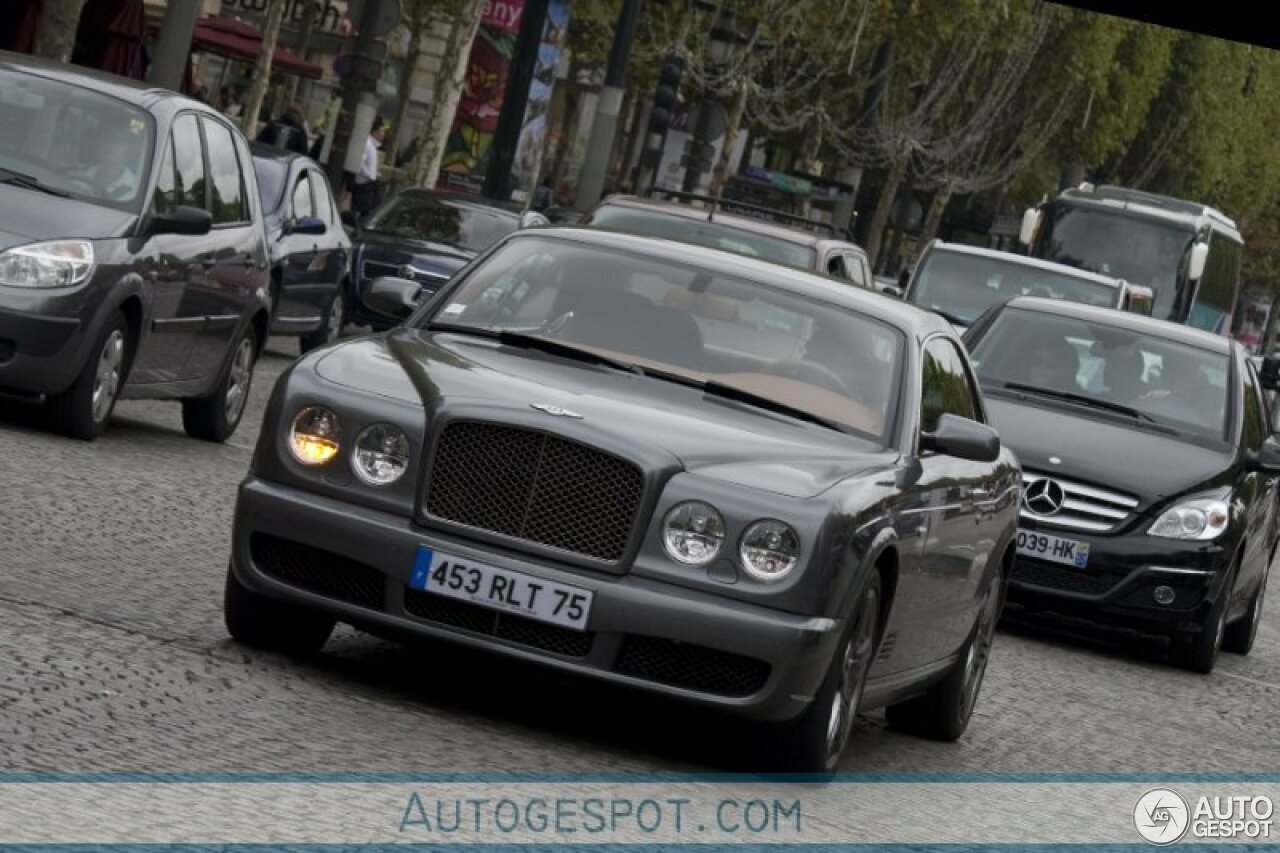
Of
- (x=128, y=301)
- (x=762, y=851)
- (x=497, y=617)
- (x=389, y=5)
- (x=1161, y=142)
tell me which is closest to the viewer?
(x=762, y=851)

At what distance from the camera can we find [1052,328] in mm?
17094

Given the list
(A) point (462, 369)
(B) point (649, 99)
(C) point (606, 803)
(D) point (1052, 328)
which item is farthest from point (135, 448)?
(B) point (649, 99)

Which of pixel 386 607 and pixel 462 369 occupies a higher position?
pixel 462 369

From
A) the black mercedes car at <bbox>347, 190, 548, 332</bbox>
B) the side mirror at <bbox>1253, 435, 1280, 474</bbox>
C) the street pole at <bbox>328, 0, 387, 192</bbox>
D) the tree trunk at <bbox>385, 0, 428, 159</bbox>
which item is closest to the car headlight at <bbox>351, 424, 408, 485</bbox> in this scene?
the side mirror at <bbox>1253, 435, 1280, 474</bbox>

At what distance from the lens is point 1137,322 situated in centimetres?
1694

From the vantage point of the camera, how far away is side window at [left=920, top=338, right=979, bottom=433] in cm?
1005

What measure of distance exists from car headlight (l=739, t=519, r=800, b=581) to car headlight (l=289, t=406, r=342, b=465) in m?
1.18

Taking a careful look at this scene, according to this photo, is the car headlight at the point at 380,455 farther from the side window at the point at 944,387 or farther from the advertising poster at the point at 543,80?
the advertising poster at the point at 543,80

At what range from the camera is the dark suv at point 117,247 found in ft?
46.7

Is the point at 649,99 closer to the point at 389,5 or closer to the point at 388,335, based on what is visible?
the point at 389,5

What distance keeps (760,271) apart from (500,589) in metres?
2.16

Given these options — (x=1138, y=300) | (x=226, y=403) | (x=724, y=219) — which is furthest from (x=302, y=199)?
(x=1138, y=300)

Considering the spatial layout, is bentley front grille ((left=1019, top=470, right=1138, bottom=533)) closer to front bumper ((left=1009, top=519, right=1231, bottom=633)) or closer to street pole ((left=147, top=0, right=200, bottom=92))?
front bumper ((left=1009, top=519, right=1231, bottom=633))

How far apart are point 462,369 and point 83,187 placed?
6315 mm
